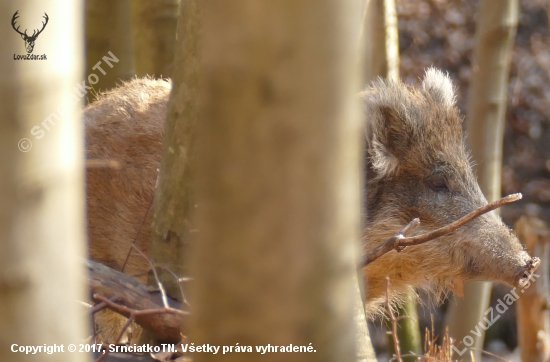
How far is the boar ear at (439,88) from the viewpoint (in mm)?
3838

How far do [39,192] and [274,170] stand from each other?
405mm

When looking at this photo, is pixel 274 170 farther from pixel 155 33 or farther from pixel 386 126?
pixel 155 33

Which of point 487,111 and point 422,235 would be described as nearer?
point 422,235

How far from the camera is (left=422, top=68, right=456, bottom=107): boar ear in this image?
151 inches

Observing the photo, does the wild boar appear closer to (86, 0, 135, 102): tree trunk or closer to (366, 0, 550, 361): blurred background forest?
(86, 0, 135, 102): tree trunk

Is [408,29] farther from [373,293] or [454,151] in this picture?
[373,293]

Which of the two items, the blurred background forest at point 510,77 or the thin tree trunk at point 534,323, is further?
the blurred background forest at point 510,77

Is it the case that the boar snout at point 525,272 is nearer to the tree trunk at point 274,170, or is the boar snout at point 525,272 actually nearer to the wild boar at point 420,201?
the wild boar at point 420,201

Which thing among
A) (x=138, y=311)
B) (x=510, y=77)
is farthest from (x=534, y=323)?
(x=510, y=77)

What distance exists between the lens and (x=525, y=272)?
10.4 ft

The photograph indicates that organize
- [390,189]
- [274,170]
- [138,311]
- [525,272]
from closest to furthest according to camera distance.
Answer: [274,170], [138,311], [525,272], [390,189]

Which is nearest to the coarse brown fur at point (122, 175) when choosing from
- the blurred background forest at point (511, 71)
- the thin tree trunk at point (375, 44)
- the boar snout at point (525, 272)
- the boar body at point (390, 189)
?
the boar body at point (390, 189)

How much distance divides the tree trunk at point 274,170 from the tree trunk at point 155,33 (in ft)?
11.5

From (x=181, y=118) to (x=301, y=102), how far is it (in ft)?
5.55
